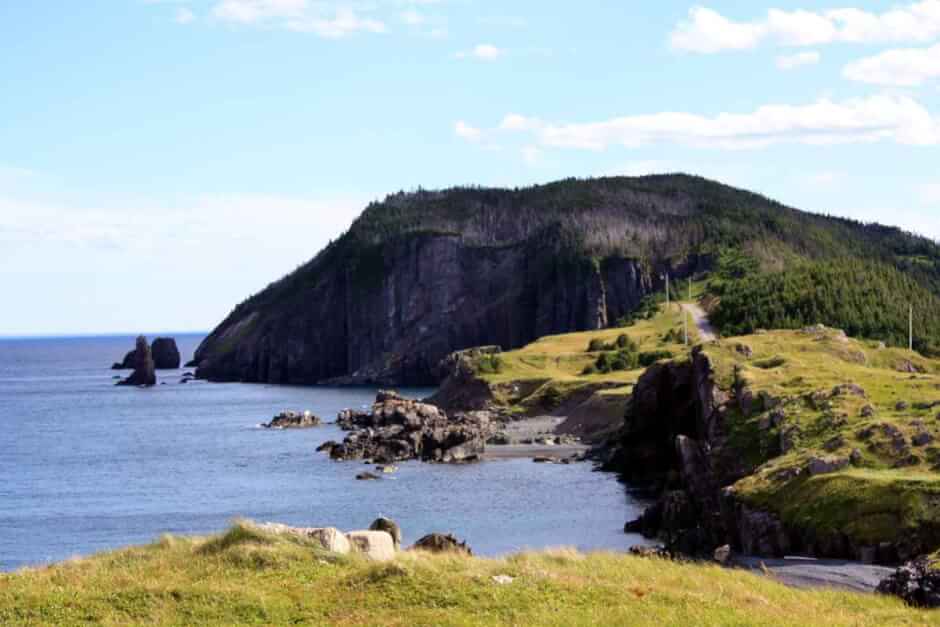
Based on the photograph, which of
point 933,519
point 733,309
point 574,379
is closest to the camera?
point 933,519

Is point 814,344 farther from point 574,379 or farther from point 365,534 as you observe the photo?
point 365,534

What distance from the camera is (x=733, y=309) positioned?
541 feet

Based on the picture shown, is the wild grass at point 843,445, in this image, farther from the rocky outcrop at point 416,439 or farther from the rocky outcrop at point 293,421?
the rocky outcrop at point 293,421

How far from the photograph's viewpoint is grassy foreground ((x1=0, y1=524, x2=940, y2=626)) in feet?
84.6

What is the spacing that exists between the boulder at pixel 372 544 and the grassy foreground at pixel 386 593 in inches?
59.4

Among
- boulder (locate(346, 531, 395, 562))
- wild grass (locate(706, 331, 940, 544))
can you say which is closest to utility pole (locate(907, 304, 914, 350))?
wild grass (locate(706, 331, 940, 544))

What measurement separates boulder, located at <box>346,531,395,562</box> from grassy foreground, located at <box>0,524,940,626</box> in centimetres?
151

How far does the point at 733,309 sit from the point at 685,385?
74.6 metres

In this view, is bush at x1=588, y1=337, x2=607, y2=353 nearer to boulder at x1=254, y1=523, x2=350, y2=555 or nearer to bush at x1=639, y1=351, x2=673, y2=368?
bush at x1=639, y1=351, x2=673, y2=368

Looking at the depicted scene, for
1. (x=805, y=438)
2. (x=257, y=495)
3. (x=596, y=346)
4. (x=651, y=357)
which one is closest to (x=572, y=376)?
(x=651, y=357)

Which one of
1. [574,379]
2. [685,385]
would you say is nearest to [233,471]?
[685,385]

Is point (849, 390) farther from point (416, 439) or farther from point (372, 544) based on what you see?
point (416, 439)

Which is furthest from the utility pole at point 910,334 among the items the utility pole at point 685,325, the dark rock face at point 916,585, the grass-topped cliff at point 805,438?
the dark rock face at point 916,585

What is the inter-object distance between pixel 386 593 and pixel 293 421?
128m
